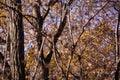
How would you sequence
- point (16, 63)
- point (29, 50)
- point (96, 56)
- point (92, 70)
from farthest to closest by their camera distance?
point (96, 56) < point (92, 70) < point (29, 50) < point (16, 63)

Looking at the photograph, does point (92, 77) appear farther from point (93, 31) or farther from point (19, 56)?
point (19, 56)

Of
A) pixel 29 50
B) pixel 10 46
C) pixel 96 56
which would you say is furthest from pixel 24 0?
pixel 96 56

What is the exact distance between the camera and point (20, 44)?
7.36 m

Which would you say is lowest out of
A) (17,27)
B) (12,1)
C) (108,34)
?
(108,34)

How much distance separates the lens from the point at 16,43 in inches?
289

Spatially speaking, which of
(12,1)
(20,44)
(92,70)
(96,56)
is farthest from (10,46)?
(96,56)

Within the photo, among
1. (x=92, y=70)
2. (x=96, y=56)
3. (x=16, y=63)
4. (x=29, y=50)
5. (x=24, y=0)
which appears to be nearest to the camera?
(x=16, y=63)

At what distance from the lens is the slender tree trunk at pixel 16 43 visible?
711 cm

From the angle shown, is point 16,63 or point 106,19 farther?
point 106,19

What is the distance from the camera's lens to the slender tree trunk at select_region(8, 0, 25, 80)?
23.3 ft

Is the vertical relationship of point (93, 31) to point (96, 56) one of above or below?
above

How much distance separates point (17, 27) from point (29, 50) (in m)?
3.08

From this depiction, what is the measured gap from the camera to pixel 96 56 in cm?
1388

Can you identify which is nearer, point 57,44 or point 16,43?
point 16,43
